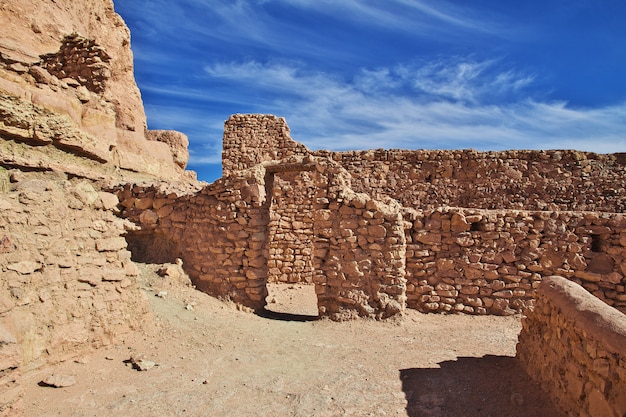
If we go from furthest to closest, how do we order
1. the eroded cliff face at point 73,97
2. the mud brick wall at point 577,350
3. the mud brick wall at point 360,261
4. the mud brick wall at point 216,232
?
1. the mud brick wall at point 216,232
2. the eroded cliff face at point 73,97
3. the mud brick wall at point 360,261
4. the mud brick wall at point 577,350

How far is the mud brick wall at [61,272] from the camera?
3.84 meters

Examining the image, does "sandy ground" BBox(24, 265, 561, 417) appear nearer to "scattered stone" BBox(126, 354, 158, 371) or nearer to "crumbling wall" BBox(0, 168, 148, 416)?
"scattered stone" BBox(126, 354, 158, 371)

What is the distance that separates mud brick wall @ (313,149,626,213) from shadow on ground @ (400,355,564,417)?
27.3ft

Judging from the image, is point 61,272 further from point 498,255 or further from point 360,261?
point 498,255

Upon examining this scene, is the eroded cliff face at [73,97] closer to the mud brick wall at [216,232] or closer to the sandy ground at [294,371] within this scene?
the mud brick wall at [216,232]

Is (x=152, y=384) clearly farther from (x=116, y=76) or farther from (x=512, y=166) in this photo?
(x=512, y=166)

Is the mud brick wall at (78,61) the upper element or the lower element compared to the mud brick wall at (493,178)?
upper

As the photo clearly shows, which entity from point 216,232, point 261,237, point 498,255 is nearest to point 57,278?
point 216,232

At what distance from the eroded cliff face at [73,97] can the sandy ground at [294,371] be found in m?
3.54

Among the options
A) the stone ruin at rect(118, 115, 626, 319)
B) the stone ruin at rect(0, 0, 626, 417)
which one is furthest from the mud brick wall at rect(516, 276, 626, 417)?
the stone ruin at rect(118, 115, 626, 319)

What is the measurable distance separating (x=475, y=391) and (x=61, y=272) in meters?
4.55

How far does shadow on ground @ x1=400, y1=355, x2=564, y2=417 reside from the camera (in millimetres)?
Answer: 3672

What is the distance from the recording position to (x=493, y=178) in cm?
1255

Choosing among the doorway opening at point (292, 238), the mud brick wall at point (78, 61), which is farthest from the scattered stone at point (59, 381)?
the mud brick wall at point (78, 61)
